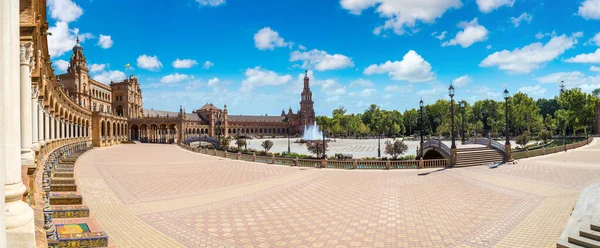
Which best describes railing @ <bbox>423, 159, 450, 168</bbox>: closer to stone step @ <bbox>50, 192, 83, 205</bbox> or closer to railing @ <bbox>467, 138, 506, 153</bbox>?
railing @ <bbox>467, 138, 506, 153</bbox>

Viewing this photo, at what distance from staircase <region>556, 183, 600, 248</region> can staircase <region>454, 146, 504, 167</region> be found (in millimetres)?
15976

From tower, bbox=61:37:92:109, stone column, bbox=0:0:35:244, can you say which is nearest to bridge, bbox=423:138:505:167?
stone column, bbox=0:0:35:244

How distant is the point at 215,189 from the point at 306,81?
5203 inches

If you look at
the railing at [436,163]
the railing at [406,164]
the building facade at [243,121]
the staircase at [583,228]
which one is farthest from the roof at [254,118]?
the staircase at [583,228]

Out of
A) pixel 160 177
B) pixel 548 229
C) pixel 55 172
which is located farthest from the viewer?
pixel 160 177

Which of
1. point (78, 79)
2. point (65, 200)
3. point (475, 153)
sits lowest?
point (475, 153)

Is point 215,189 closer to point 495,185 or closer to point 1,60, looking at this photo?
point 1,60

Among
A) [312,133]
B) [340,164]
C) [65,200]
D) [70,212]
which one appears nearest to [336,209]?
[70,212]

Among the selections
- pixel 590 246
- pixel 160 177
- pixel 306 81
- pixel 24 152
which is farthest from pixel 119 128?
pixel 306 81

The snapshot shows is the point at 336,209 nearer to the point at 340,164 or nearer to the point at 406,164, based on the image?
the point at 340,164

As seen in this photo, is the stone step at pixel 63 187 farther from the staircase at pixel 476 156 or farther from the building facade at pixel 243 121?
the building facade at pixel 243 121

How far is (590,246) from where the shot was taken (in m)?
8.07

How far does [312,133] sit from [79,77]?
270 feet

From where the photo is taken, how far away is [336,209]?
12477 millimetres
